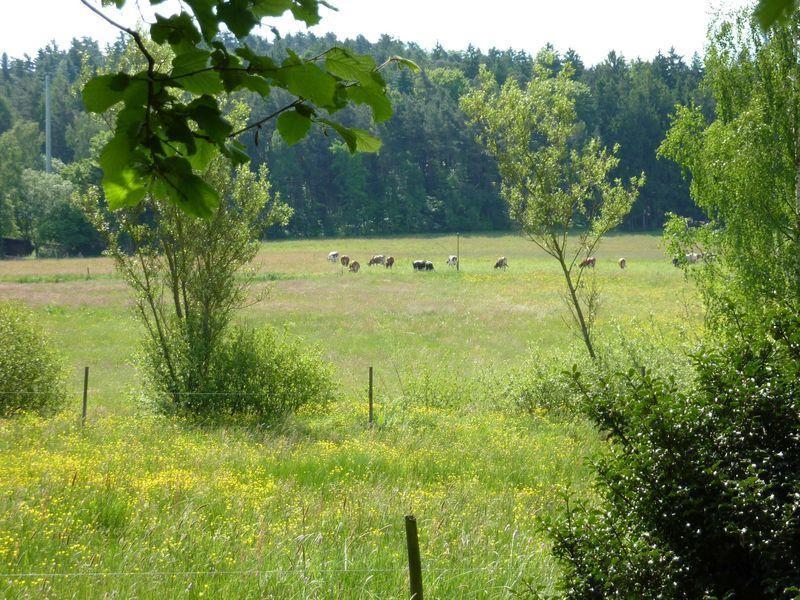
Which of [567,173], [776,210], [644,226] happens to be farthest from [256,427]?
[644,226]

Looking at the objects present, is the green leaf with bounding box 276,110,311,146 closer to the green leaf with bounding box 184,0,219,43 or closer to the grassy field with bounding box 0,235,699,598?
the green leaf with bounding box 184,0,219,43

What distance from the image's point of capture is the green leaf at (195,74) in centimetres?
219

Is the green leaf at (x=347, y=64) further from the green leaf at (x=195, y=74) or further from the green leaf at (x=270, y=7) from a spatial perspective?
the green leaf at (x=195, y=74)

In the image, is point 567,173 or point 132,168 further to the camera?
point 567,173

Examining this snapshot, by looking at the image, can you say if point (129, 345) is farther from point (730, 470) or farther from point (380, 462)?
point (730, 470)

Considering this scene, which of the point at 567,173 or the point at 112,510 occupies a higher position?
the point at 567,173

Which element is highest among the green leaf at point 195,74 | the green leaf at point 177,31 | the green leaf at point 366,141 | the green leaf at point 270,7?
the green leaf at point 270,7

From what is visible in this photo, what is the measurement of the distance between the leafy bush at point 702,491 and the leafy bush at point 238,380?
12896mm

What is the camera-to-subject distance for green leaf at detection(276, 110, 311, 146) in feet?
8.27

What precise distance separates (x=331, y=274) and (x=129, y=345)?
88.1 ft

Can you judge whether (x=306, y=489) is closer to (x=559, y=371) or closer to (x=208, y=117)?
(x=208, y=117)

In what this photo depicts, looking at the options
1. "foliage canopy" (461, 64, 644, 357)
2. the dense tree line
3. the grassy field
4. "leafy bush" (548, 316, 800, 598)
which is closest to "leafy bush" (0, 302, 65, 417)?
the grassy field

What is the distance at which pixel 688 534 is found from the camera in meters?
3.80

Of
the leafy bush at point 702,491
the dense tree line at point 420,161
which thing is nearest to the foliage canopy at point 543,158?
the leafy bush at point 702,491
